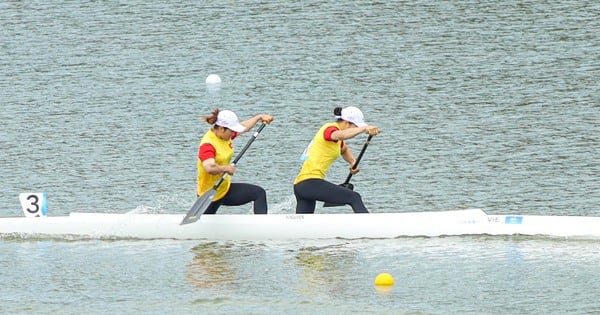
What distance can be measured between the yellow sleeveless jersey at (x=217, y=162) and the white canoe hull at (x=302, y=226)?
1.29ft

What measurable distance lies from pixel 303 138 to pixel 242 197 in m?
8.34

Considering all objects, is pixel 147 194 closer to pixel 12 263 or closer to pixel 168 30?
pixel 12 263

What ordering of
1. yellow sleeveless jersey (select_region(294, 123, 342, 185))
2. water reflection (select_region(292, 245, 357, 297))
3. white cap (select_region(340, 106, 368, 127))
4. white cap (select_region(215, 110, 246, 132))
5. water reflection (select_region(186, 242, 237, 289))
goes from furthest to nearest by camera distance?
yellow sleeveless jersey (select_region(294, 123, 342, 185)) < white cap (select_region(340, 106, 368, 127)) < white cap (select_region(215, 110, 246, 132)) < water reflection (select_region(186, 242, 237, 289)) < water reflection (select_region(292, 245, 357, 297))

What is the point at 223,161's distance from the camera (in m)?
20.1

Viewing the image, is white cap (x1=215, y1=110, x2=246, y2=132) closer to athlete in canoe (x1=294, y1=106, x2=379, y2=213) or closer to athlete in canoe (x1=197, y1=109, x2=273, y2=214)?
athlete in canoe (x1=197, y1=109, x2=273, y2=214)

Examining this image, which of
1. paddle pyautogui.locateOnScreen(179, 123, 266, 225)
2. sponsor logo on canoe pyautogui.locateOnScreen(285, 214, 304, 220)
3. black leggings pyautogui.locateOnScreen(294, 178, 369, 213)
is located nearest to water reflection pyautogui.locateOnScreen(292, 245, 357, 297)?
sponsor logo on canoe pyautogui.locateOnScreen(285, 214, 304, 220)

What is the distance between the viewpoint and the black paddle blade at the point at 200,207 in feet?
66.2

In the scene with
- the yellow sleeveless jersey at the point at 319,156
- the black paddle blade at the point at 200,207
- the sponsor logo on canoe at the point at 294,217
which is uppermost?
the yellow sleeveless jersey at the point at 319,156

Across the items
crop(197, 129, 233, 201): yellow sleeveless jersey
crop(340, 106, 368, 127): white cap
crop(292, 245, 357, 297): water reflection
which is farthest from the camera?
crop(340, 106, 368, 127): white cap

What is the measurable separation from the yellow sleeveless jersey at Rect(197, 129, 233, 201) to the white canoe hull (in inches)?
15.4

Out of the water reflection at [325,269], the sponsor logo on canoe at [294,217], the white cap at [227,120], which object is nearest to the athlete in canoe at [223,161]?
the white cap at [227,120]

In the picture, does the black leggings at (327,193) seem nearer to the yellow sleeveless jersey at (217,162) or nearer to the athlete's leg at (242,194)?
the athlete's leg at (242,194)

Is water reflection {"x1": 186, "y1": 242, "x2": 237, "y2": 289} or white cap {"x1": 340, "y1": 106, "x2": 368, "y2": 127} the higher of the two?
white cap {"x1": 340, "y1": 106, "x2": 368, "y2": 127}

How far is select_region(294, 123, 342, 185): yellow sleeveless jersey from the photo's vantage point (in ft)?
66.9
